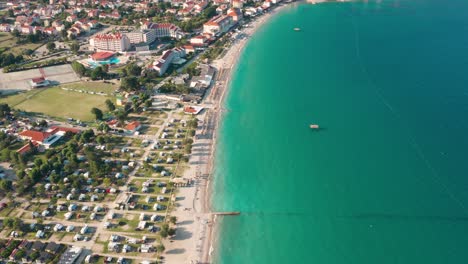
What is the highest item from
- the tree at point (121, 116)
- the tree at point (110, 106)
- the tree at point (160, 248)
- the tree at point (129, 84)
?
the tree at point (129, 84)

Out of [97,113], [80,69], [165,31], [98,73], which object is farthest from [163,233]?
[165,31]

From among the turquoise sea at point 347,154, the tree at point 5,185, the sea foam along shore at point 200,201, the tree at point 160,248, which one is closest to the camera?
the tree at point 160,248

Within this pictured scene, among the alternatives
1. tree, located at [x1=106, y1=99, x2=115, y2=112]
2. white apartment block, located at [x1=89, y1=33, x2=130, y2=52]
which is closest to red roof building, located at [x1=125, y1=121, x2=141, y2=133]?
tree, located at [x1=106, y1=99, x2=115, y2=112]

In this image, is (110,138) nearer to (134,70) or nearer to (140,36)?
(134,70)

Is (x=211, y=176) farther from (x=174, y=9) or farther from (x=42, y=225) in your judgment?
(x=174, y=9)

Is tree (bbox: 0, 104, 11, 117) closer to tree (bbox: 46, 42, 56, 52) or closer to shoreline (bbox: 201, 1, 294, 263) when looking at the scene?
tree (bbox: 46, 42, 56, 52)

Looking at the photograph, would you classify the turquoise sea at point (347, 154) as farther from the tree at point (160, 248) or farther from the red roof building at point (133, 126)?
the red roof building at point (133, 126)

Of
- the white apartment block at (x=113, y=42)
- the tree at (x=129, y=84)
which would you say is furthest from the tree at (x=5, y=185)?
the white apartment block at (x=113, y=42)

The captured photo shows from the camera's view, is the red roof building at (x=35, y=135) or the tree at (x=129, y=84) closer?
the red roof building at (x=35, y=135)
